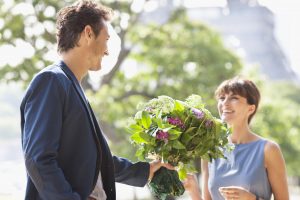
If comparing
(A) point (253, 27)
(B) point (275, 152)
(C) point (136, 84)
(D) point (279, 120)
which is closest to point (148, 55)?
(C) point (136, 84)

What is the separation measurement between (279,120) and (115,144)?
468cm

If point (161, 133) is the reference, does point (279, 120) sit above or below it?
below

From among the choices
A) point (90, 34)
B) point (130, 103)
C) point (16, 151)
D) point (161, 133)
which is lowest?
point (16, 151)

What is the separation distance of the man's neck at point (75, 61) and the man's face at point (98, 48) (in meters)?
0.02

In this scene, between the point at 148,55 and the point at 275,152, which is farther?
the point at 148,55

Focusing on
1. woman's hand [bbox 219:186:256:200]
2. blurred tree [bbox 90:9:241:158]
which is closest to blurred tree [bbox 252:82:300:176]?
blurred tree [bbox 90:9:241:158]

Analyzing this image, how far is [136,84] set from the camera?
11102 millimetres

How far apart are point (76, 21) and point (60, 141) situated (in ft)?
1.06

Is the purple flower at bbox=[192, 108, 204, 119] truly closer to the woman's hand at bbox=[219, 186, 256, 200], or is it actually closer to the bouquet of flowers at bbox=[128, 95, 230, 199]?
the bouquet of flowers at bbox=[128, 95, 230, 199]

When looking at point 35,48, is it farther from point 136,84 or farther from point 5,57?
point 136,84

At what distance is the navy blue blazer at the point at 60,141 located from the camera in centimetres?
133

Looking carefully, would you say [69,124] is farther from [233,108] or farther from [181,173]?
[233,108]

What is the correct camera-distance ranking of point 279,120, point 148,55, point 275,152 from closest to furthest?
point 275,152
point 148,55
point 279,120

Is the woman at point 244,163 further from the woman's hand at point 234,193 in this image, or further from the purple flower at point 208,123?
the purple flower at point 208,123
